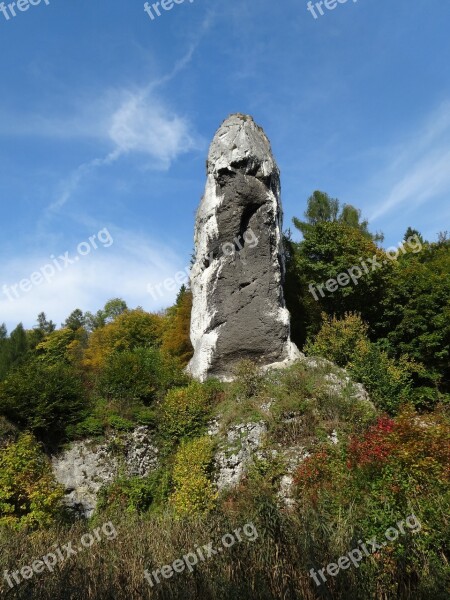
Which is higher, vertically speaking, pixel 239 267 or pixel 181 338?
pixel 239 267

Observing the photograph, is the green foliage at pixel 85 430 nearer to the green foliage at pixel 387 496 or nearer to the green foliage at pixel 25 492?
the green foliage at pixel 25 492

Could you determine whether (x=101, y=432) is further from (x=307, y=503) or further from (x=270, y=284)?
(x=270, y=284)

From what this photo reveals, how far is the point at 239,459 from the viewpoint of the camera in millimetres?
12008

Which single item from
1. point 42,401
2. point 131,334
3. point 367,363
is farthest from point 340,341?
point 131,334

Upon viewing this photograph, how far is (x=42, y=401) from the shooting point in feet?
43.8

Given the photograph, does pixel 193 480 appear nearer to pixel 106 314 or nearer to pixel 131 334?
→ pixel 131 334

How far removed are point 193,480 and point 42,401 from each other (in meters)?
5.60

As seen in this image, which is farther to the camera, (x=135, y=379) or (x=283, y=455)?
(x=135, y=379)

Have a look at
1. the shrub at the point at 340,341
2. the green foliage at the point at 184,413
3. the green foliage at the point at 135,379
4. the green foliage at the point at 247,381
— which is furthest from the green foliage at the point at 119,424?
the shrub at the point at 340,341

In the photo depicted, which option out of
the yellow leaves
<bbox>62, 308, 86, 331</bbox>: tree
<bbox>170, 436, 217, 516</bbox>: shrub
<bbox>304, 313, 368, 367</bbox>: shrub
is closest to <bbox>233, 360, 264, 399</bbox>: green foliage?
<bbox>170, 436, 217, 516</bbox>: shrub

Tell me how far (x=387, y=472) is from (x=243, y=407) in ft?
20.0

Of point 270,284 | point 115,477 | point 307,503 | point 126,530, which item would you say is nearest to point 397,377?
point 270,284

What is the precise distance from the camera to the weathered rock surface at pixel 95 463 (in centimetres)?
1207

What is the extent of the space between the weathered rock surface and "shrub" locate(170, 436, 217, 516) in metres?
1.28
